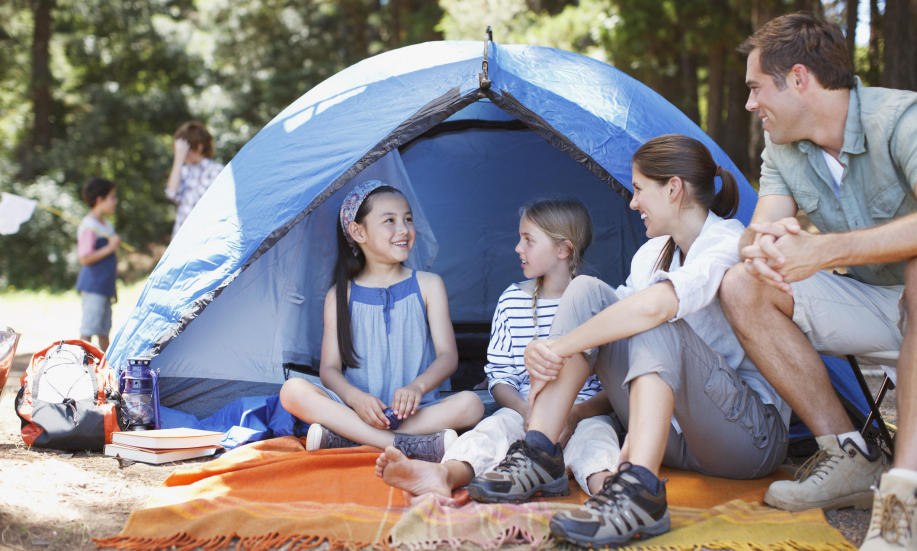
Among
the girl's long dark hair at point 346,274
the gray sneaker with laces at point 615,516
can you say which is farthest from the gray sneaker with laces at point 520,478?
the girl's long dark hair at point 346,274

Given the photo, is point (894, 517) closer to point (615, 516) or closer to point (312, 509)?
point (615, 516)

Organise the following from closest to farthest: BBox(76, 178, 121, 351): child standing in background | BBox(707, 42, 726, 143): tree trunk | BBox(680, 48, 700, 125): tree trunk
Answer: BBox(76, 178, 121, 351): child standing in background < BBox(707, 42, 726, 143): tree trunk < BBox(680, 48, 700, 125): tree trunk

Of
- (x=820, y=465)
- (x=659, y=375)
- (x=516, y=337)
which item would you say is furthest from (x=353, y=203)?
(x=820, y=465)

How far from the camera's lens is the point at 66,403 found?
268 centimetres

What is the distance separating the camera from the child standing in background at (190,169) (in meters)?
4.84

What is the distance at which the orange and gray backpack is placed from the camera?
2.65 metres

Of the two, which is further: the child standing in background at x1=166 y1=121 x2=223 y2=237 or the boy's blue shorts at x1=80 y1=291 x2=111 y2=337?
→ the child standing in background at x1=166 y1=121 x2=223 y2=237

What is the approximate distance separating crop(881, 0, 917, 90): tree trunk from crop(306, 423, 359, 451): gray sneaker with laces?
17.0ft

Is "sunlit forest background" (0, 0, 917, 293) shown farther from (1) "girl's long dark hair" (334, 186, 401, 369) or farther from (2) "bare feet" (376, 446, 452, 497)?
(2) "bare feet" (376, 446, 452, 497)

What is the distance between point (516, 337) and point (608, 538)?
1.08 metres

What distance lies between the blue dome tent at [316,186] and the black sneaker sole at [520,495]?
3.53 feet

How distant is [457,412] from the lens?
2.63 metres

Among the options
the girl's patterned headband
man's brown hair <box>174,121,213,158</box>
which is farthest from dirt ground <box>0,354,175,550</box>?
man's brown hair <box>174,121,213,158</box>

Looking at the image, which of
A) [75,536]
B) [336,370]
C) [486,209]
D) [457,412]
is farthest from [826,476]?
[486,209]
